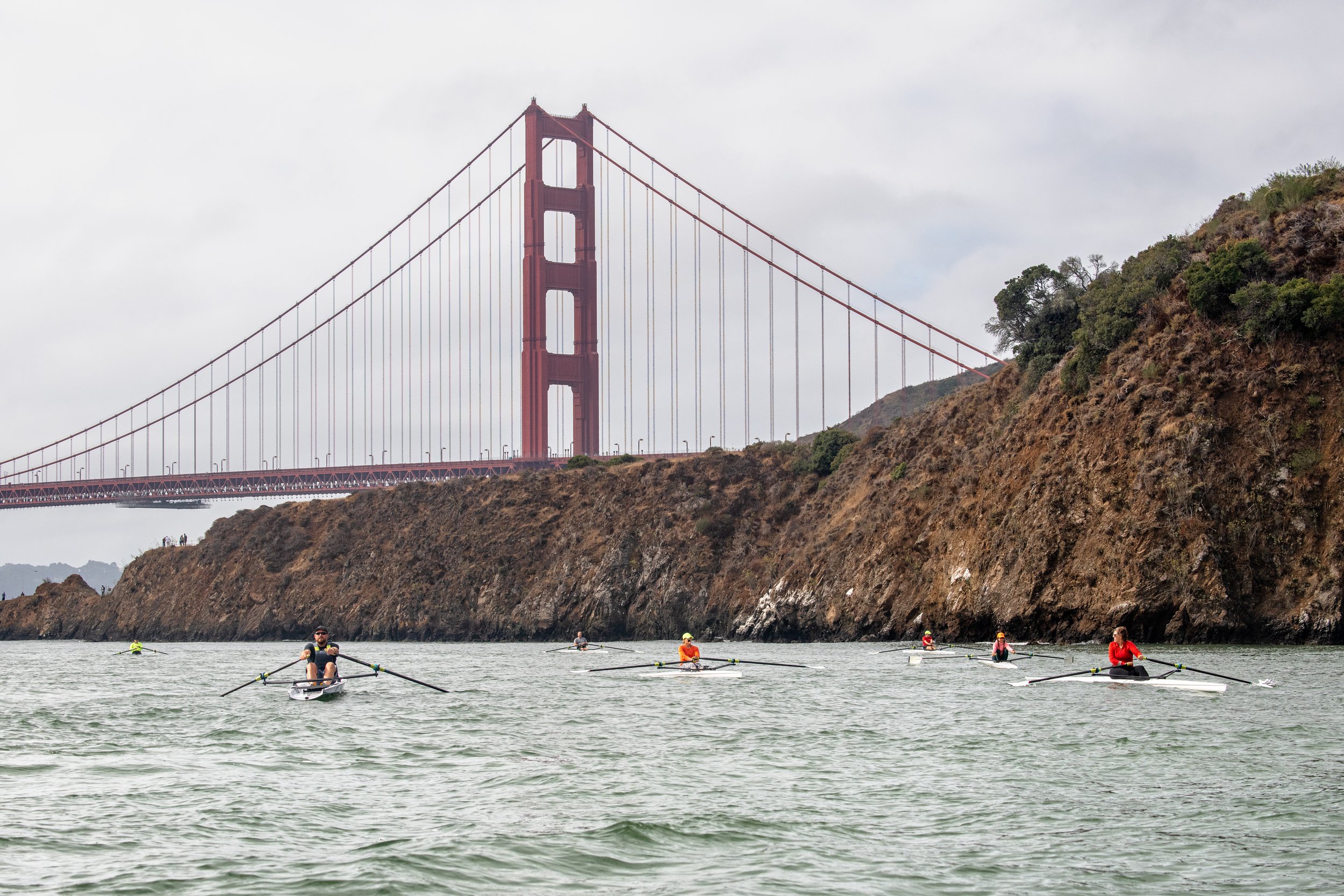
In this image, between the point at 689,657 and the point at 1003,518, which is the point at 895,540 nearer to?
the point at 1003,518

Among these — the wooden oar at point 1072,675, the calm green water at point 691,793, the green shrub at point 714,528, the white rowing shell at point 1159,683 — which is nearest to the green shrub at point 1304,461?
the calm green water at point 691,793

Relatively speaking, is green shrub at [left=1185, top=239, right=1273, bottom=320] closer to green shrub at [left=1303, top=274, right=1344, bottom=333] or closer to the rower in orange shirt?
green shrub at [left=1303, top=274, right=1344, bottom=333]

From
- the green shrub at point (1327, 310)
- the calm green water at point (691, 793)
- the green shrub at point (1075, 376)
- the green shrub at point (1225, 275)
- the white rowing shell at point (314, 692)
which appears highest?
the green shrub at point (1225, 275)

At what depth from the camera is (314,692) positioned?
32969 mm

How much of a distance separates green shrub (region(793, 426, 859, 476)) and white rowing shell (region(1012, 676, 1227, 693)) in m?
55.0

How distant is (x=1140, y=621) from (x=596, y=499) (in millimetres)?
51450

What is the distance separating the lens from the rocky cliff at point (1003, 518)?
4988 cm

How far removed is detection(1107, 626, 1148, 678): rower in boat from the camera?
1255 inches

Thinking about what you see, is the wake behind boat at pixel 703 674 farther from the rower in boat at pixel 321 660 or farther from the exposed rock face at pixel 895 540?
the exposed rock face at pixel 895 540

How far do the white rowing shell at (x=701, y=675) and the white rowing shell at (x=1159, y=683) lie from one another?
8.63 metres

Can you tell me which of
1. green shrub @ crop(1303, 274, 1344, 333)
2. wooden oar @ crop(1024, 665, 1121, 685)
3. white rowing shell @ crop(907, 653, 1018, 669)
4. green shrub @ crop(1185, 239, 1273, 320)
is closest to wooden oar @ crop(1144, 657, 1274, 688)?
wooden oar @ crop(1024, 665, 1121, 685)

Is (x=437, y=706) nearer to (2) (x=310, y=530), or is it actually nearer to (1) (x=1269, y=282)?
(1) (x=1269, y=282)

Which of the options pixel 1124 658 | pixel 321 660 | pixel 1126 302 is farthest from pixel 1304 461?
pixel 321 660

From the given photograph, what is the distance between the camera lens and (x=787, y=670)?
43.5 meters
